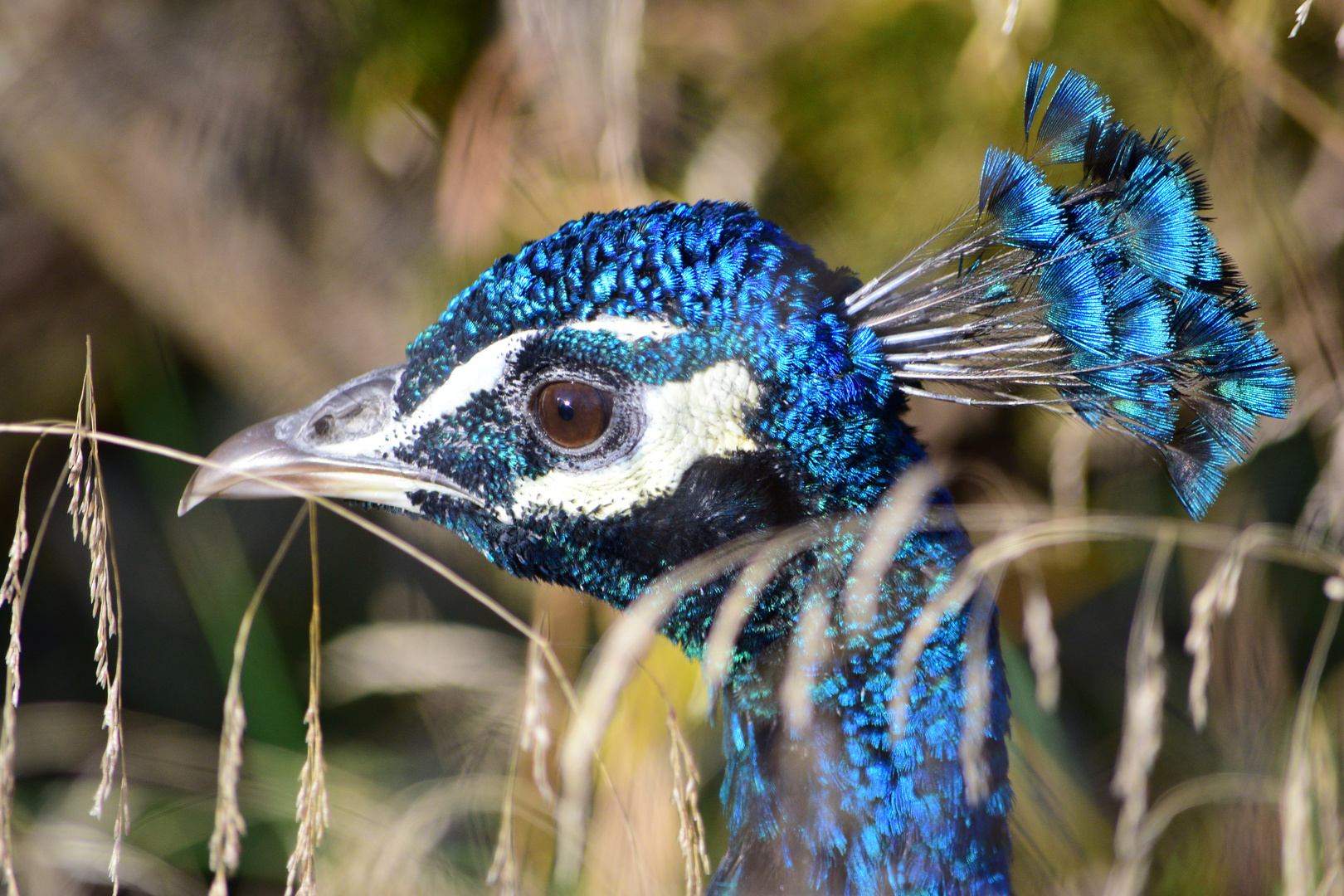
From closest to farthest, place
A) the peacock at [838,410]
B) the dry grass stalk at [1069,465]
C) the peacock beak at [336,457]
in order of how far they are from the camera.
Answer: the peacock at [838,410] → the peacock beak at [336,457] → the dry grass stalk at [1069,465]

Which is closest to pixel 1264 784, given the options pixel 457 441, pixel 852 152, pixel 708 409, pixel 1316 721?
pixel 1316 721

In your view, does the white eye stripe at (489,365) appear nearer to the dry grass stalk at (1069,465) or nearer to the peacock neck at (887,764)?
the peacock neck at (887,764)

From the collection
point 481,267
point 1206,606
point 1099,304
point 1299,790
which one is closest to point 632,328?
point 1099,304

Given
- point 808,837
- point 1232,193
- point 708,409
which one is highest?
point 1232,193

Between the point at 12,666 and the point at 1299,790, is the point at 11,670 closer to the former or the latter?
the point at 12,666

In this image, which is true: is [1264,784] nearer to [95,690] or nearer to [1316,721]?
[1316,721]

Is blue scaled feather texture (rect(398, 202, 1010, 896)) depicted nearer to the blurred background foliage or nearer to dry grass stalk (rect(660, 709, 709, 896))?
dry grass stalk (rect(660, 709, 709, 896))

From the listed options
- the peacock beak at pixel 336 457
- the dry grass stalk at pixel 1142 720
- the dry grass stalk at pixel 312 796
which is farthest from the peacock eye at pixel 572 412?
the dry grass stalk at pixel 1142 720
